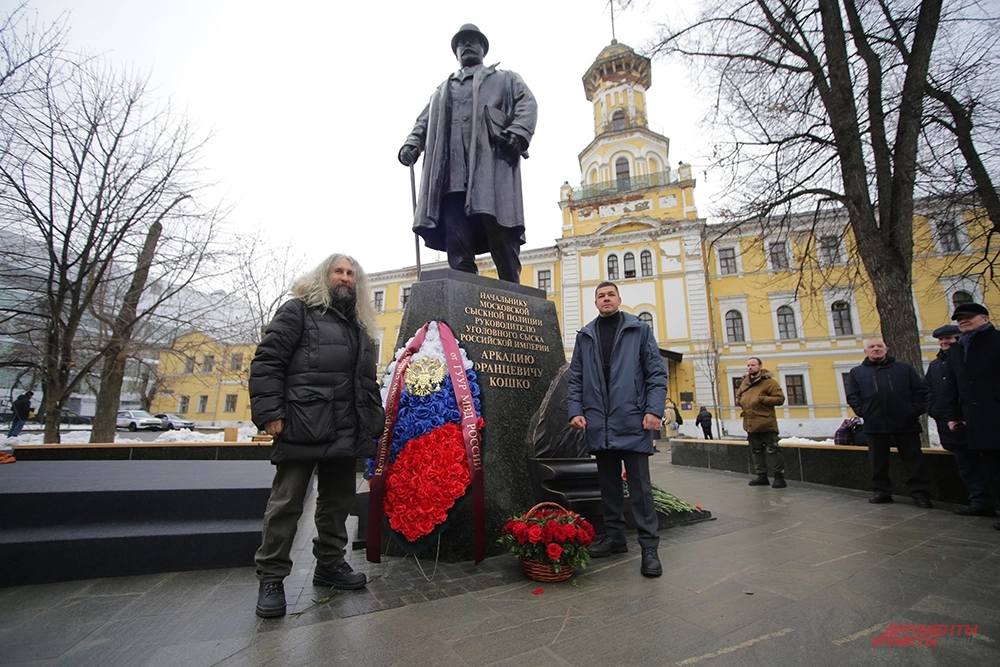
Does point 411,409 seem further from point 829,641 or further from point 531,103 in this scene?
point 531,103

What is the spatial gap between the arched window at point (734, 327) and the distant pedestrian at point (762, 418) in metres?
23.6

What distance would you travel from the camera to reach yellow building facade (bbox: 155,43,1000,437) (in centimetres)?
2550

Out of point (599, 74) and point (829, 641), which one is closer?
point (829, 641)

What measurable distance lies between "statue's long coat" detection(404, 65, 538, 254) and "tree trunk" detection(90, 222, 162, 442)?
913 centimetres

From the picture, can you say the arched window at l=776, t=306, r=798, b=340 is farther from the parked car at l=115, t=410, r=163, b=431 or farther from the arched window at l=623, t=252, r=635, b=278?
the parked car at l=115, t=410, r=163, b=431

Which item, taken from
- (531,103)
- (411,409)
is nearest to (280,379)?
(411,409)

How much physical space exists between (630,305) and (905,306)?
2196cm

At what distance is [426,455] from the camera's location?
3238 mm

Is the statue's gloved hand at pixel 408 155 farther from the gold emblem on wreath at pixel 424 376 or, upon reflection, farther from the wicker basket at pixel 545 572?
the wicker basket at pixel 545 572

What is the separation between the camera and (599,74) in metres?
34.8

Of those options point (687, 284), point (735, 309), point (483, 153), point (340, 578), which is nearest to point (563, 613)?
point (340, 578)

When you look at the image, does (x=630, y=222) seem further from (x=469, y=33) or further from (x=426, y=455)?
(x=426, y=455)

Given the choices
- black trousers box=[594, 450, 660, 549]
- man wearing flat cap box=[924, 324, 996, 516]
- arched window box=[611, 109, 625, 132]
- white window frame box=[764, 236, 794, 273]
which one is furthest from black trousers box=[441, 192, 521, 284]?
arched window box=[611, 109, 625, 132]

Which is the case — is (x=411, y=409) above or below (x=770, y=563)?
above
